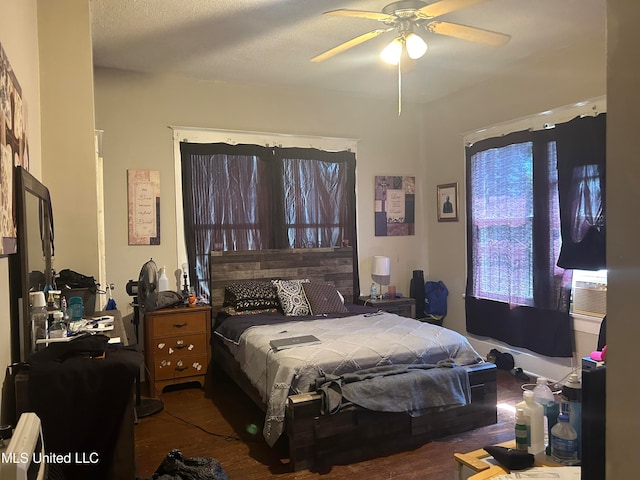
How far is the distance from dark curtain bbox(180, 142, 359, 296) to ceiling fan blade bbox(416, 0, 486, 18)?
2.41 m

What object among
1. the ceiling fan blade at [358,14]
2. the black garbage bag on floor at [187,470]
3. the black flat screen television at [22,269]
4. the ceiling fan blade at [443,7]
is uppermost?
the ceiling fan blade at [358,14]

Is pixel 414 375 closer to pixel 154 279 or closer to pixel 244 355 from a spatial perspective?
pixel 244 355

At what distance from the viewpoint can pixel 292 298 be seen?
438cm

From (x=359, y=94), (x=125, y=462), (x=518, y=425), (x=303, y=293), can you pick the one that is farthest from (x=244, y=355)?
(x=359, y=94)

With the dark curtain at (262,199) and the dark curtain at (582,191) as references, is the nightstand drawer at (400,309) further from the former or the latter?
the dark curtain at (582,191)

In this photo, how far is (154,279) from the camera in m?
3.81

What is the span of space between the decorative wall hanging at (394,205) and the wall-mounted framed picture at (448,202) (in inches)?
13.7

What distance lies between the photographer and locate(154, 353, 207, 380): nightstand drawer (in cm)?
394

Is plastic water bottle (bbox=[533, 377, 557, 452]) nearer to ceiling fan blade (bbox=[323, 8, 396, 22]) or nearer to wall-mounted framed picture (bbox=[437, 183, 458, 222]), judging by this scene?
ceiling fan blade (bbox=[323, 8, 396, 22])

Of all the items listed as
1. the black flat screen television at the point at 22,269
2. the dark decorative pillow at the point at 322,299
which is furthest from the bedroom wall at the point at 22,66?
the dark decorative pillow at the point at 322,299

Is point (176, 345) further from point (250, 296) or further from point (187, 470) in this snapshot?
point (187, 470)

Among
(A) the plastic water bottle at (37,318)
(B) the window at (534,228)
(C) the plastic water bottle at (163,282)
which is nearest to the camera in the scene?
(A) the plastic water bottle at (37,318)

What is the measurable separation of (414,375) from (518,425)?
1.34m

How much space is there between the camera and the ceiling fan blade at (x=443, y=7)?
2428 millimetres
